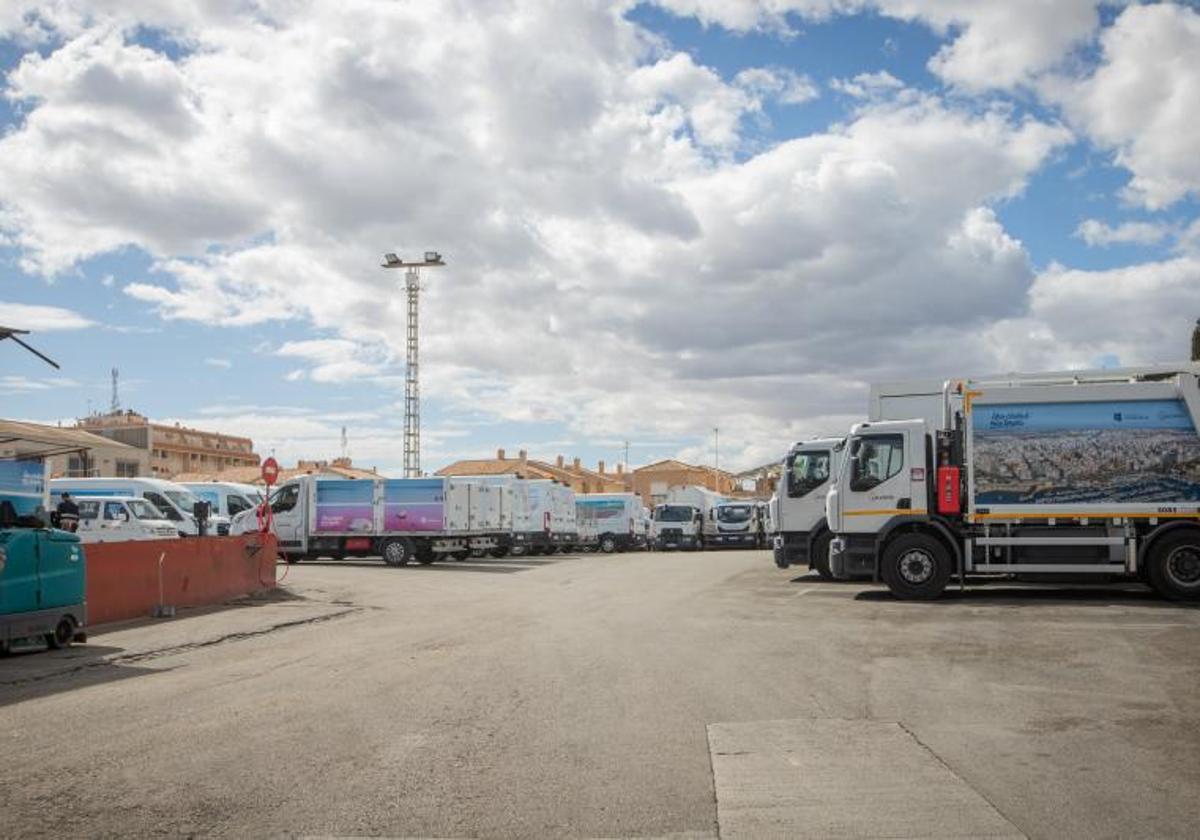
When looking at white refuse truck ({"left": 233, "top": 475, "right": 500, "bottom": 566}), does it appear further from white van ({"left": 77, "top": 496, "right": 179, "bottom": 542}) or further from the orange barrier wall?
the orange barrier wall

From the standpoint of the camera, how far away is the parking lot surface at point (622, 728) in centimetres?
544

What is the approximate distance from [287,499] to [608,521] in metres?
18.5

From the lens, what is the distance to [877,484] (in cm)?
1783

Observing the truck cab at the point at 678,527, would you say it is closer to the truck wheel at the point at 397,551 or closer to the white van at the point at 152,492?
the truck wheel at the point at 397,551

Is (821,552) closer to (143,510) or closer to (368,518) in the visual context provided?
(368,518)

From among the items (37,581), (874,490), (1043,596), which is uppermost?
(874,490)

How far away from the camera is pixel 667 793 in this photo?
5.78 m

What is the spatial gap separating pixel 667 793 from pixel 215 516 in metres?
36.5

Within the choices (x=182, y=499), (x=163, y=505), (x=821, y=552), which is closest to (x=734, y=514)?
(x=182, y=499)

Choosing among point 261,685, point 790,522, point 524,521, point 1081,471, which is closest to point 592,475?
point 524,521

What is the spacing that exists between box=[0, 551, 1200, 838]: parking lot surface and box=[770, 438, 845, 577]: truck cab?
904 centimetres

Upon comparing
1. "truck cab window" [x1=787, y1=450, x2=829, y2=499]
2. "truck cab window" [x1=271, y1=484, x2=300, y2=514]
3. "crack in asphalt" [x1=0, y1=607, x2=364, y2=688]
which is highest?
"truck cab window" [x1=787, y1=450, x2=829, y2=499]

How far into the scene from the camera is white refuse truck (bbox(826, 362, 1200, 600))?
16.6 meters

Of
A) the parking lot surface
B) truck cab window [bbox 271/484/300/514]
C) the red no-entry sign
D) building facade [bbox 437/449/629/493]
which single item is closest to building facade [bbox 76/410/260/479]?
building facade [bbox 437/449/629/493]
